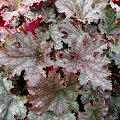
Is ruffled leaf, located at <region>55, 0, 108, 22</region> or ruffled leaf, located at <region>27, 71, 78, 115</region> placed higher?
ruffled leaf, located at <region>55, 0, 108, 22</region>

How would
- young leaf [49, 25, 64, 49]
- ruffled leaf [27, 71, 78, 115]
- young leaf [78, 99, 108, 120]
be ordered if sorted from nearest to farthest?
ruffled leaf [27, 71, 78, 115] < young leaf [78, 99, 108, 120] < young leaf [49, 25, 64, 49]

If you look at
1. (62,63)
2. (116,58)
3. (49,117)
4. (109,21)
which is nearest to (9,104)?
(49,117)

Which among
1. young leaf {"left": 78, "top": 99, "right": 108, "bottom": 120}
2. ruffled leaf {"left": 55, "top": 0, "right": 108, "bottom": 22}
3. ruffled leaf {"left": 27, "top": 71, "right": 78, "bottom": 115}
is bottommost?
young leaf {"left": 78, "top": 99, "right": 108, "bottom": 120}

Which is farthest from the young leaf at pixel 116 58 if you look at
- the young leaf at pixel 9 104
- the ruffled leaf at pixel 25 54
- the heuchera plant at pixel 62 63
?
the young leaf at pixel 9 104

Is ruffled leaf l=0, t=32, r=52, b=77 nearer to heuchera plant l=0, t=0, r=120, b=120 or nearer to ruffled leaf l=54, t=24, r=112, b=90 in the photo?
heuchera plant l=0, t=0, r=120, b=120

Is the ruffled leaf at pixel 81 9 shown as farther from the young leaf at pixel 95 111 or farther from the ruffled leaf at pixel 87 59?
the young leaf at pixel 95 111

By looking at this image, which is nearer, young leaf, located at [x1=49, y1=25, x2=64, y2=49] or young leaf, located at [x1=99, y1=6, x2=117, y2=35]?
young leaf, located at [x1=49, y1=25, x2=64, y2=49]

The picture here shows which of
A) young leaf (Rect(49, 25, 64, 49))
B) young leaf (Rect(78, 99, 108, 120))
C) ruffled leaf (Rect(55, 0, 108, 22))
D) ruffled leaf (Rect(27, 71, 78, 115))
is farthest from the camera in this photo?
ruffled leaf (Rect(55, 0, 108, 22))

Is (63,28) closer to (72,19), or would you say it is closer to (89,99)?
(72,19)

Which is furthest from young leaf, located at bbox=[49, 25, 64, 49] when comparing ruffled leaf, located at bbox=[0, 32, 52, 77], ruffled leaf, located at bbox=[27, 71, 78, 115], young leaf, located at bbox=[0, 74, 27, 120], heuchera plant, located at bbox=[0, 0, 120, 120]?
young leaf, located at bbox=[0, 74, 27, 120]
